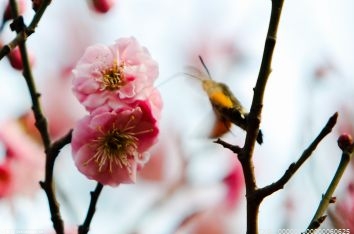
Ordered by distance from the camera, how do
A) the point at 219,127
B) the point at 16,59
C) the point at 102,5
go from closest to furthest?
the point at 219,127 < the point at 16,59 < the point at 102,5

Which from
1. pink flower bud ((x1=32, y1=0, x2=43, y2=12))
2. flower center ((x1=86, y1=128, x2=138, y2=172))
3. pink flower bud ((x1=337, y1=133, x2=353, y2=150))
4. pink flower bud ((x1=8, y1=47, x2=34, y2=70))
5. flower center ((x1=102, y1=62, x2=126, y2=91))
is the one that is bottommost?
flower center ((x1=86, y1=128, x2=138, y2=172))

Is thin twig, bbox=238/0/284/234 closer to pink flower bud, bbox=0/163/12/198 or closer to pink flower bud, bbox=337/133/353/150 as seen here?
pink flower bud, bbox=337/133/353/150

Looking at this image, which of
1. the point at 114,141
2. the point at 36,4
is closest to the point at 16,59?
the point at 36,4

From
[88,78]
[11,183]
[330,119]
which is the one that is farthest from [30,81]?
[330,119]

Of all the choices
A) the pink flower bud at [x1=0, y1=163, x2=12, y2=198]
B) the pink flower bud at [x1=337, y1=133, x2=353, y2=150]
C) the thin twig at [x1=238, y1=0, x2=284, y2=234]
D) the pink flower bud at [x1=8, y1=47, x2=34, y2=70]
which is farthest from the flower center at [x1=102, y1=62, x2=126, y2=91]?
the pink flower bud at [x1=0, y1=163, x2=12, y2=198]

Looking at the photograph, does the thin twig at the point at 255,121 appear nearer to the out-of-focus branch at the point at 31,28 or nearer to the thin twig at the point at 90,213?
the thin twig at the point at 90,213

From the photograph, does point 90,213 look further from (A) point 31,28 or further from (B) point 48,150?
(A) point 31,28
